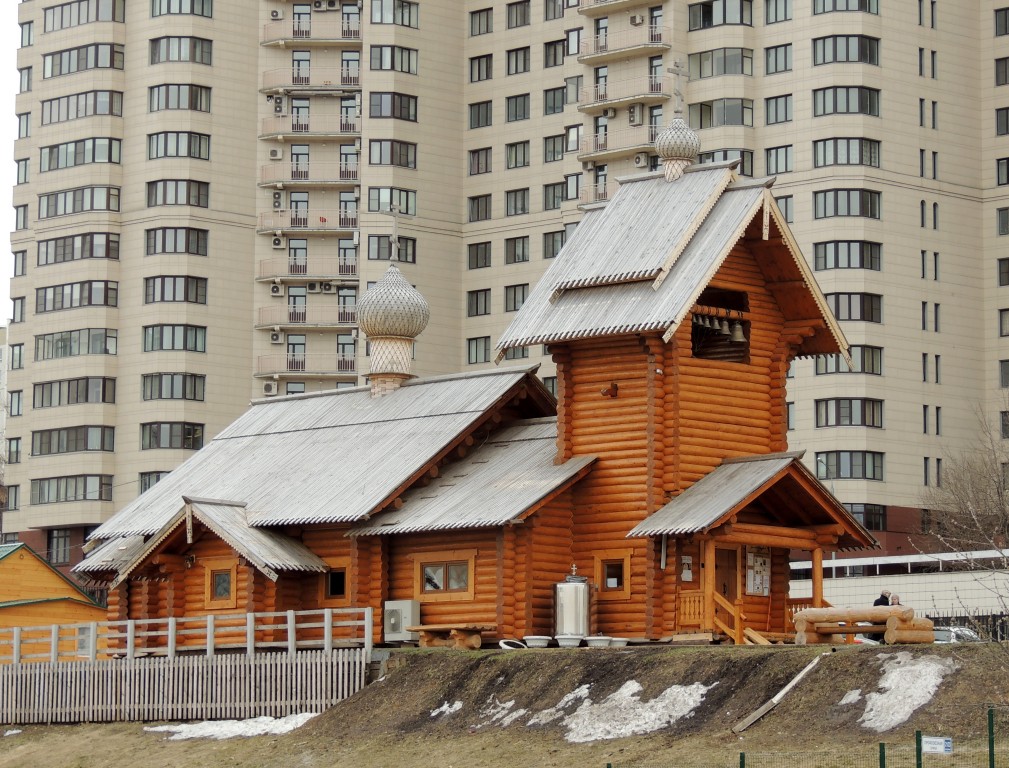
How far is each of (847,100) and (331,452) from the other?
52862 mm

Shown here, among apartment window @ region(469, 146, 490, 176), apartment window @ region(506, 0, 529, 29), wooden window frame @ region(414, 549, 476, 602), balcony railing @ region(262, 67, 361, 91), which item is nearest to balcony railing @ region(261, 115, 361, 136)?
balcony railing @ region(262, 67, 361, 91)

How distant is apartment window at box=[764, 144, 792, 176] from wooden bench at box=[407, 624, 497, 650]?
58.7 meters

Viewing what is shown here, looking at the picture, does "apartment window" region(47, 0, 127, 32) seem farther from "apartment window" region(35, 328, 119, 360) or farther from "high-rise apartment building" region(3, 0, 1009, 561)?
"apartment window" region(35, 328, 119, 360)

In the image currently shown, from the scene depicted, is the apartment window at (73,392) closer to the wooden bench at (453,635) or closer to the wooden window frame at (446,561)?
the wooden window frame at (446,561)

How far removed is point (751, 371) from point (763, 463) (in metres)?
3.40

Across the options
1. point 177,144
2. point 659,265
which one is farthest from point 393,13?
point 659,265

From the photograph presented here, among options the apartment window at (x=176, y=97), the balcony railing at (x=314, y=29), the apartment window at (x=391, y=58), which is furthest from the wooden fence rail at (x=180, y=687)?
the balcony railing at (x=314, y=29)

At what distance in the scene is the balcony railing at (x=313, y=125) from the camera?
118 metres

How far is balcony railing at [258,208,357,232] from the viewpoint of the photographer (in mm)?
118438

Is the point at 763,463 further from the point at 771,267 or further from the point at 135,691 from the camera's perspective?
the point at 135,691

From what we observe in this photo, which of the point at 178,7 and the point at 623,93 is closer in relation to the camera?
the point at 623,93

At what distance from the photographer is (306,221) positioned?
391 ft

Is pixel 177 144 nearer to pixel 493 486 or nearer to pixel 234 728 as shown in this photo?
pixel 493 486

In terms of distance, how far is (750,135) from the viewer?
106438 millimetres
